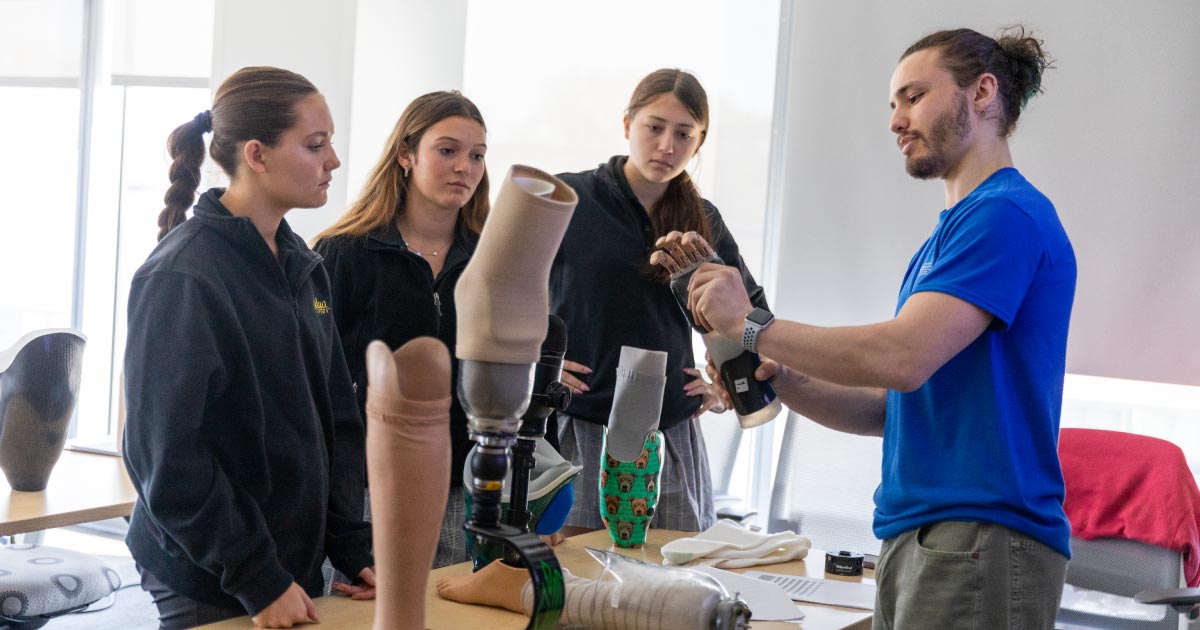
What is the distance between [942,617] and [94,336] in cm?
503

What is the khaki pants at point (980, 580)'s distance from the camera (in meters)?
1.61

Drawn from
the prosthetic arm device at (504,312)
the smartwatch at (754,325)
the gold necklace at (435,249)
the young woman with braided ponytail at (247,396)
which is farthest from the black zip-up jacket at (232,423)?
the prosthetic arm device at (504,312)

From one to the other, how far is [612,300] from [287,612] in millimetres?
1401

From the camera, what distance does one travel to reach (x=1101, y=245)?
395 centimetres

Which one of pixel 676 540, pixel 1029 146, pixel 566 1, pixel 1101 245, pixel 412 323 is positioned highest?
pixel 566 1

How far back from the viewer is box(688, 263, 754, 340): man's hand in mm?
1656

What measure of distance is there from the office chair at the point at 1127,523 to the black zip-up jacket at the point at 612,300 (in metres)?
1.46

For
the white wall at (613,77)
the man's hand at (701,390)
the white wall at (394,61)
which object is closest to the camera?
the man's hand at (701,390)

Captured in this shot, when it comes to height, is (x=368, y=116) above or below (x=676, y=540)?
above

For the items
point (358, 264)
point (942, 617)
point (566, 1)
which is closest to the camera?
point (942, 617)

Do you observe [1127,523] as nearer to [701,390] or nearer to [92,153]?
[701,390]

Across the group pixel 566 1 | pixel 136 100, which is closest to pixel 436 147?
pixel 566 1

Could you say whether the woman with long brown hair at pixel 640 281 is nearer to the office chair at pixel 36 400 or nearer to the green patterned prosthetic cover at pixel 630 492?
the green patterned prosthetic cover at pixel 630 492

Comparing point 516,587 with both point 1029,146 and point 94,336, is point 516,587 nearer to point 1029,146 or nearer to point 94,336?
point 1029,146
